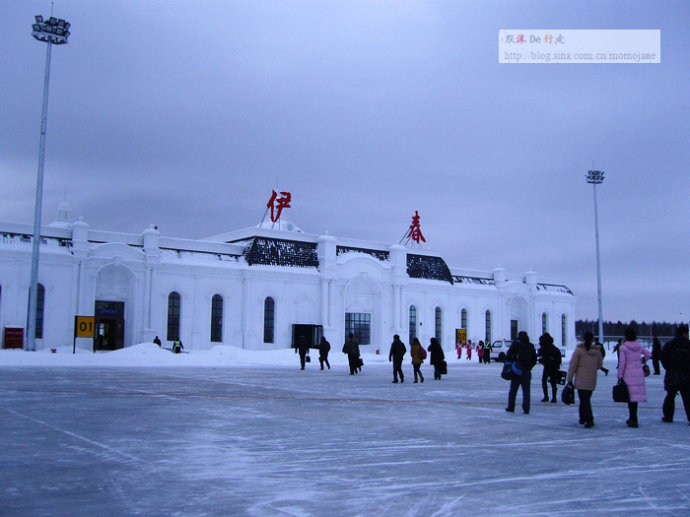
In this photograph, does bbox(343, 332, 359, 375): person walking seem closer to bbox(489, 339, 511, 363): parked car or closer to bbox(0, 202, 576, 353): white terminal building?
bbox(0, 202, 576, 353): white terminal building

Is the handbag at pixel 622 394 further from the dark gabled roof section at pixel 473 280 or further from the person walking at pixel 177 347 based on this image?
the dark gabled roof section at pixel 473 280

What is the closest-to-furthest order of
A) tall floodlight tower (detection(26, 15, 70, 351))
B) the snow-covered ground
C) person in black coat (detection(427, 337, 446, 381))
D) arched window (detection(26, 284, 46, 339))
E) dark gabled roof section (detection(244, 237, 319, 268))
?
the snow-covered ground
person in black coat (detection(427, 337, 446, 381))
tall floodlight tower (detection(26, 15, 70, 351))
arched window (detection(26, 284, 46, 339))
dark gabled roof section (detection(244, 237, 319, 268))

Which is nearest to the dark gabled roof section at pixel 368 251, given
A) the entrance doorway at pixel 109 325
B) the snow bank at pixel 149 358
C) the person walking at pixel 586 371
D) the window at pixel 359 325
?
the window at pixel 359 325

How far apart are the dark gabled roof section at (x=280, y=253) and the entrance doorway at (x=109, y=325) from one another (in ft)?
34.0

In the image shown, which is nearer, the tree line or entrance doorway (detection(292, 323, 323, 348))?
entrance doorway (detection(292, 323, 323, 348))

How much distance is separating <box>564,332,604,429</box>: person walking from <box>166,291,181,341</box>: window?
37.8 m

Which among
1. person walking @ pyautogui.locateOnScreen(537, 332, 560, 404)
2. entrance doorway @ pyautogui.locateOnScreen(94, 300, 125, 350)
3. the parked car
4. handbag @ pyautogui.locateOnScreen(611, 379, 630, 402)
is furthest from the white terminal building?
handbag @ pyautogui.locateOnScreen(611, 379, 630, 402)

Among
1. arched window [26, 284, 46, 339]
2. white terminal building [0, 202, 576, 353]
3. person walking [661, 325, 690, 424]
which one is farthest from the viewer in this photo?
white terminal building [0, 202, 576, 353]

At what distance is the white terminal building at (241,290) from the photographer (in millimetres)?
42344

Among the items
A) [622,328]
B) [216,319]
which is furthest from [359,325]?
[622,328]

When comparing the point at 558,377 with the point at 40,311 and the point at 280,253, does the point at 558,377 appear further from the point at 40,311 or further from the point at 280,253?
the point at 280,253

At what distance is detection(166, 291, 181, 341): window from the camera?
47219mm

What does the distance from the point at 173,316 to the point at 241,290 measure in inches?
217

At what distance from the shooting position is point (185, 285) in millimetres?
48031
